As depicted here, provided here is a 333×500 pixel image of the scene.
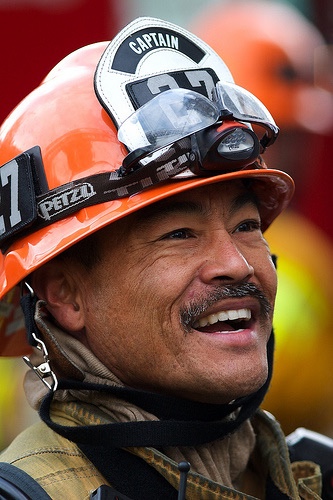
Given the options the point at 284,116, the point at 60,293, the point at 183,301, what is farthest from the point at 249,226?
the point at 284,116

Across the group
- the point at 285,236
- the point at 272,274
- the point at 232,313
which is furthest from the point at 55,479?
the point at 285,236

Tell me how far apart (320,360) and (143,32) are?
325cm

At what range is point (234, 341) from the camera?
2947mm

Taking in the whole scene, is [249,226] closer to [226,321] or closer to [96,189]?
[226,321]

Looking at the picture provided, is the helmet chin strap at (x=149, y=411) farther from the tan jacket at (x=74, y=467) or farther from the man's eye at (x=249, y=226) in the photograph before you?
the man's eye at (x=249, y=226)

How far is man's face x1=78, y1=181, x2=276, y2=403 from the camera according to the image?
2.93m

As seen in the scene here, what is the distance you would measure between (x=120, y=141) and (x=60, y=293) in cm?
54

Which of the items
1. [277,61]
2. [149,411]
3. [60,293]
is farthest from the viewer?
[277,61]

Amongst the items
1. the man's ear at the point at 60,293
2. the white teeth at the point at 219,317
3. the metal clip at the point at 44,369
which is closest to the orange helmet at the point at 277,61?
the man's ear at the point at 60,293

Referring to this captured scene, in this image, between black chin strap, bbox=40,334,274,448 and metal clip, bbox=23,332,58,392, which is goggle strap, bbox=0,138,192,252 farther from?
black chin strap, bbox=40,334,274,448

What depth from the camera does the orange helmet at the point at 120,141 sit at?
9.52ft

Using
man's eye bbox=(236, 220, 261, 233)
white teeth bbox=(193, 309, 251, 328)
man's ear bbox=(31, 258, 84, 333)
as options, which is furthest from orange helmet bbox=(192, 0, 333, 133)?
white teeth bbox=(193, 309, 251, 328)

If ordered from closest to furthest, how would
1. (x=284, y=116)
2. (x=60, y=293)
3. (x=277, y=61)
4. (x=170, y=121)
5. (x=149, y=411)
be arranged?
(x=170, y=121) → (x=149, y=411) → (x=60, y=293) → (x=284, y=116) → (x=277, y=61)

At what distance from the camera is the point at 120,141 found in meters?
2.95
